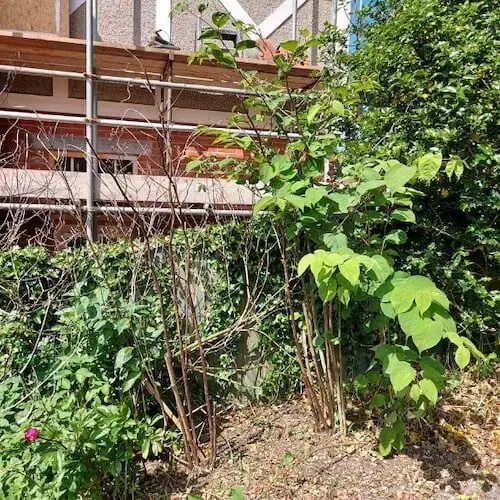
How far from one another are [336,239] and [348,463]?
1.42m

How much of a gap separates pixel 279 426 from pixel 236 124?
210 centimetres

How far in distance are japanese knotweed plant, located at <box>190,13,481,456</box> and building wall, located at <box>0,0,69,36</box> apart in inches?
202

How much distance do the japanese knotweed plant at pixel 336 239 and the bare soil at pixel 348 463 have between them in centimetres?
15

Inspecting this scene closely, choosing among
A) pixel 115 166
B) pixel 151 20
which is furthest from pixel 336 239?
pixel 151 20

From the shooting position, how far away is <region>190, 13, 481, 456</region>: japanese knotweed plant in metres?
2.03

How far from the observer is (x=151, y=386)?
2.82m

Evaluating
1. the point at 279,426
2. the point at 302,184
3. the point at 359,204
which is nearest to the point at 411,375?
the point at 359,204

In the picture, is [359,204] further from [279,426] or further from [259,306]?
[279,426]

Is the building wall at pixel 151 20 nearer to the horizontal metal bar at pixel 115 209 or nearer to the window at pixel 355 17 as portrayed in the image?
the window at pixel 355 17

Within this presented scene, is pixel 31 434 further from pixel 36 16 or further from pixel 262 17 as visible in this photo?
pixel 262 17

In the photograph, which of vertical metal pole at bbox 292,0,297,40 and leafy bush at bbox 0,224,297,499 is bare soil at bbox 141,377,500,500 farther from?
vertical metal pole at bbox 292,0,297,40

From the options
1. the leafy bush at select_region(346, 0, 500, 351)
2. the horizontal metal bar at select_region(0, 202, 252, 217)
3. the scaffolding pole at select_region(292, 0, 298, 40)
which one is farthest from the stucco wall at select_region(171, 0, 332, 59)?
the horizontal metal bar at select_region(0, 202, 252, 217)

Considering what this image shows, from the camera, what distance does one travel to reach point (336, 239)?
2.31 metres

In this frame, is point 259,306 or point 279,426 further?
point 259,306
